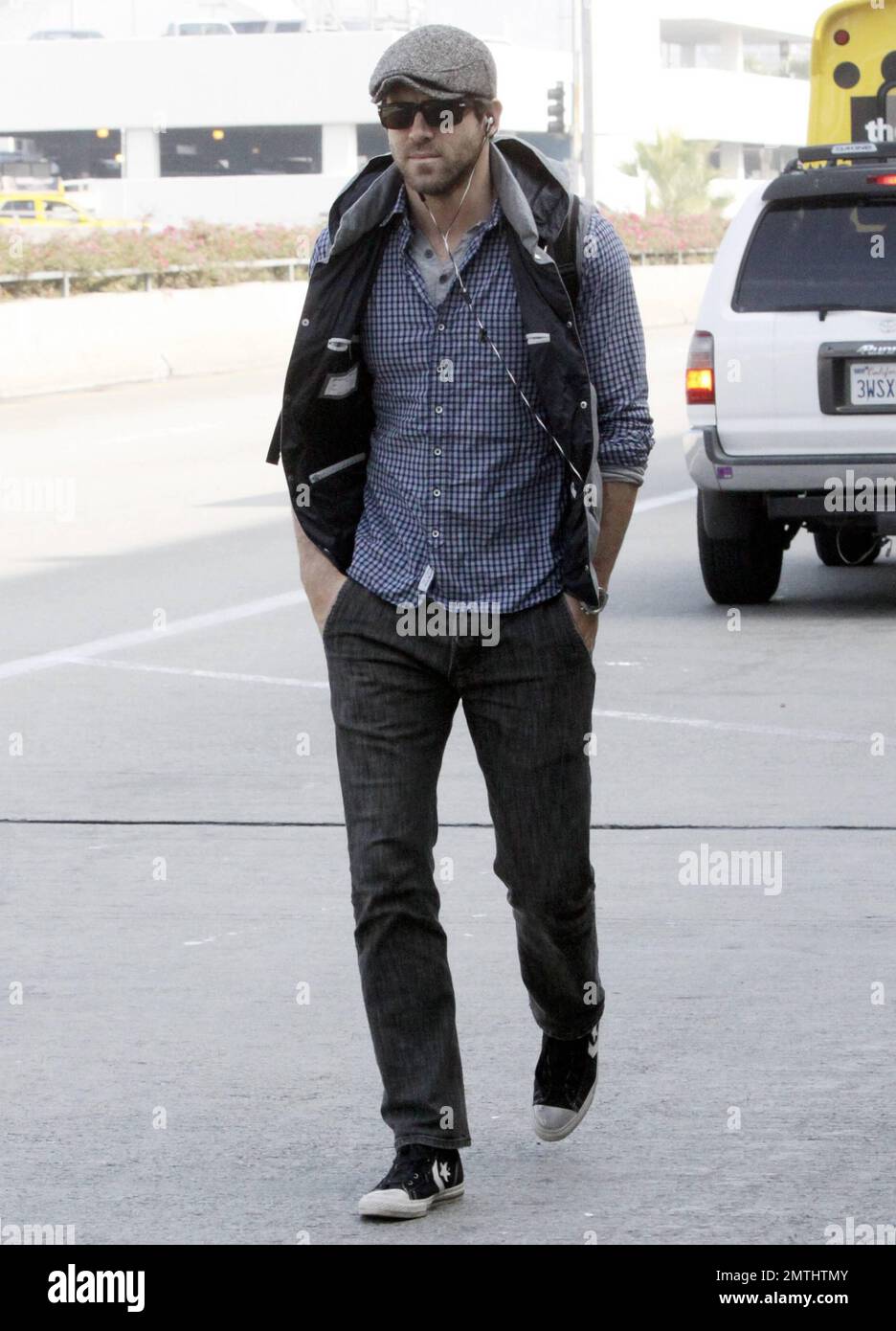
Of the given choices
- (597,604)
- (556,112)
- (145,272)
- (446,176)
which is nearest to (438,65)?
(446,176)

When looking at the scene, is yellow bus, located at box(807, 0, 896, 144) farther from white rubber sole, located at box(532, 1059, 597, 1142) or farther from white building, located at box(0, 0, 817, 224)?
white building, located at box(0, 0, 817, 224)

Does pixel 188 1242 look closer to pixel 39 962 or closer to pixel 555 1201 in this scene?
pixel 555 1201

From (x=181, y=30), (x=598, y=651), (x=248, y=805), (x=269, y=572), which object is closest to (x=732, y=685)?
(x=598, y=651)

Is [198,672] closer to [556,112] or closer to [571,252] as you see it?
[571,252]

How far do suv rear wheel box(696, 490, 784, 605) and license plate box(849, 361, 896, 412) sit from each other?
706 mm

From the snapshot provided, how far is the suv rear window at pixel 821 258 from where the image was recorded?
11.6 meters

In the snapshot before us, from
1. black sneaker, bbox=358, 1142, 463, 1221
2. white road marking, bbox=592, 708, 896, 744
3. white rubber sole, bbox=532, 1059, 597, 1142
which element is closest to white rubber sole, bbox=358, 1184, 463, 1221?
black sneaker, bbox=358, 1142, 463, 1221

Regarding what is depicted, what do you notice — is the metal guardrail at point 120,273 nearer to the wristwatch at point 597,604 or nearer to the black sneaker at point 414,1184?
the wristwatch at point 597,604

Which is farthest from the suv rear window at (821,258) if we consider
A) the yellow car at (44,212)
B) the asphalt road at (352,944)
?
the yellow car at (44,212)

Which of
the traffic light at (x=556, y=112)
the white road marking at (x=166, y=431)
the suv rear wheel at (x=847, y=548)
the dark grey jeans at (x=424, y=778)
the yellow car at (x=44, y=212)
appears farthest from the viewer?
the yellow car at (x=44, y=212)

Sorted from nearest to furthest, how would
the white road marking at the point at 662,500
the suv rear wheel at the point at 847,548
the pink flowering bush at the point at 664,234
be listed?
1. the suv rear wheel at the point at 847,548
2. the white road marking at the point at 662,500
3. the pink flowering bush at the point at 664,234

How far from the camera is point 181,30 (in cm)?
7862

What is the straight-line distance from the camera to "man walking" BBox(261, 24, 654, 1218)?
4605 mm

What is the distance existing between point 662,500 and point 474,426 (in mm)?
12636
